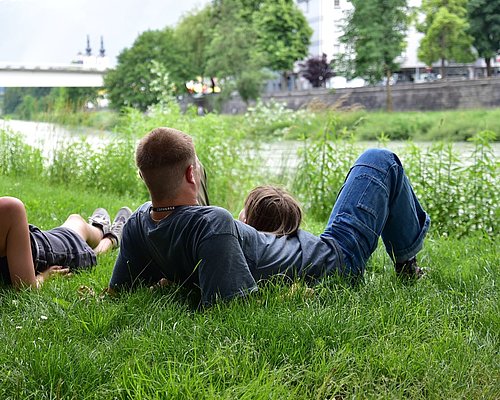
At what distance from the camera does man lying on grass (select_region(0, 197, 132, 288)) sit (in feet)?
6.82

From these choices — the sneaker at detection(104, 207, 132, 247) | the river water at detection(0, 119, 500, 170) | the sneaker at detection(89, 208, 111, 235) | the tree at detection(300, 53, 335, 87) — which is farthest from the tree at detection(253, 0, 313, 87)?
the sneaker at detection(89, 208, 111, 235)

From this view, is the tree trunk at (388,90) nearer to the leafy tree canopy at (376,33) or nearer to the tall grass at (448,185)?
the leafy tree canopy at (376,33)

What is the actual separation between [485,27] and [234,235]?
1627 cm

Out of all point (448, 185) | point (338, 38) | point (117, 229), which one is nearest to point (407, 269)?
point (117, 229)

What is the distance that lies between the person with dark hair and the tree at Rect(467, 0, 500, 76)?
15.5 meters

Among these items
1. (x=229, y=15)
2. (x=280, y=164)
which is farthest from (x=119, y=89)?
(x=280, y=164)

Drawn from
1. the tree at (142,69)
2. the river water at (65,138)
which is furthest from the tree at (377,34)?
the river water at (65,138)

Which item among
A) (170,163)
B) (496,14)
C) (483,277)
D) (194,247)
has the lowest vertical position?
(483,277)

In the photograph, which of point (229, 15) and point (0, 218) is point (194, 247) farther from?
point (229, 15)

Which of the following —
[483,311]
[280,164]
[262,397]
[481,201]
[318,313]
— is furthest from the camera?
[280,164]

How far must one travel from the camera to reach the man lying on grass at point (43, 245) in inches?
81.8

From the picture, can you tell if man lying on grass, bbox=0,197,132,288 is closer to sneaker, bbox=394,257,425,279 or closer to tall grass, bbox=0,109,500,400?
tall grass, bbox=0,109,500,400

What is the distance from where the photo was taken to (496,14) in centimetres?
1662

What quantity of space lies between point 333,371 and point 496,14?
1677 cm
